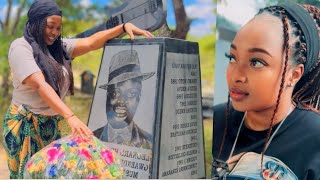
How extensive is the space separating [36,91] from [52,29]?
0.53 meters

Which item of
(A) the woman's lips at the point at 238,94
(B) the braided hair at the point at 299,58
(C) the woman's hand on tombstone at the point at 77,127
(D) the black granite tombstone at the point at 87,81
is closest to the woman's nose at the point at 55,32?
(D) the black granite tombstone at the point at 87,81

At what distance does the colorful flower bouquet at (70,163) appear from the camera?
10.1 feet

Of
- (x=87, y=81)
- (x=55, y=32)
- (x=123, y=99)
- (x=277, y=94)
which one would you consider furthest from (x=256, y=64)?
(x=55, y=32)

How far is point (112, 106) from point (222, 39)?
1178mm

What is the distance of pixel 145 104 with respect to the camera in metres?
4.17

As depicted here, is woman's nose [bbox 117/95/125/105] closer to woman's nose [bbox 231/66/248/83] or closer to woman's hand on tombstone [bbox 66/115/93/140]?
woman's hand on tombstone [bbox 66/115/93/140]

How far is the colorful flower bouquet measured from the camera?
10.1 ft

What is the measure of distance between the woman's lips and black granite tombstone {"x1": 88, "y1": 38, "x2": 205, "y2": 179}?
41 cm

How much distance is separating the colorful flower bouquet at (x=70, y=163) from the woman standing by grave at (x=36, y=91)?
746 millimetres

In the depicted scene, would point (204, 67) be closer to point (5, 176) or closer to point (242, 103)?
point (242, 103)

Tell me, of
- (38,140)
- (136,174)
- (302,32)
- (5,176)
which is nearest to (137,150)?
(136,174)

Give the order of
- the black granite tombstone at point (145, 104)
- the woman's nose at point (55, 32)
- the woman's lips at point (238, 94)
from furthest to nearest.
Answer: the woman's lips at point (238, 94), the black granite tombstone at point (145, 104), the woman's nose at point (55, 32)

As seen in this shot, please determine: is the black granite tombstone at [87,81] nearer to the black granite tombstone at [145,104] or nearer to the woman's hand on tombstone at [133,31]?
the black granite tombstone at [145,104]

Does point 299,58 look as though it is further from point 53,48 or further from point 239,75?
point 53,48
